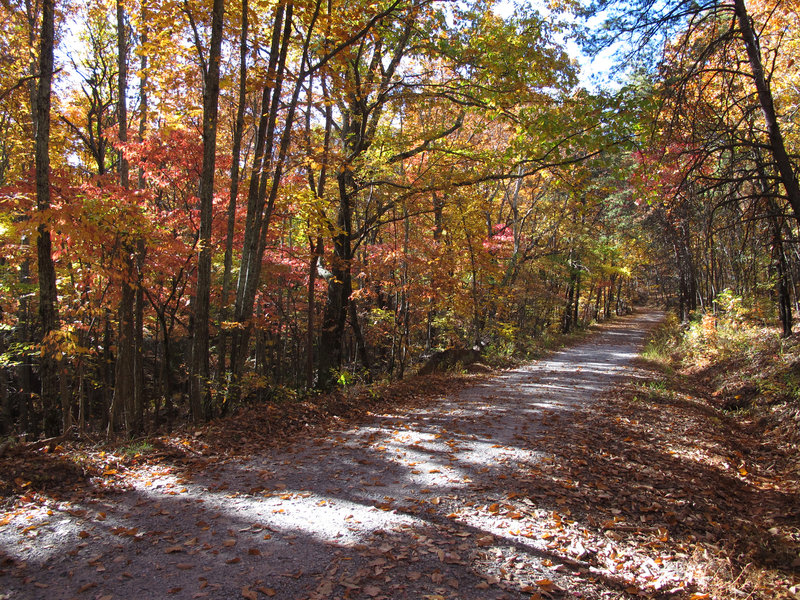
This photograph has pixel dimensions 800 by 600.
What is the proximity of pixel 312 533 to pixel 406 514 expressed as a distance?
84 centimetres

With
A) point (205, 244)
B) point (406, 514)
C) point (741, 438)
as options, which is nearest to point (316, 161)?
point (205, 244)

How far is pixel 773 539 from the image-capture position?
390 centimetres

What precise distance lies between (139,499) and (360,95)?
738cm

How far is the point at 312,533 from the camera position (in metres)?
3.55

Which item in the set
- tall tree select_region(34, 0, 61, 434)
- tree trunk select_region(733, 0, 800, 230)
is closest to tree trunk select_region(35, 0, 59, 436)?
tall tree select_region(34, 0, 61, 434)

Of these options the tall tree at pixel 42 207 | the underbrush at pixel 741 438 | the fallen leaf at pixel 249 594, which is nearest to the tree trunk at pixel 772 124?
the underbrush at pixel 741 438

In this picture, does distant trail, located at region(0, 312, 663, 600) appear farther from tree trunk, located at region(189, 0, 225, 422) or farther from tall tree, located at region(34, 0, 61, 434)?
tall tree, located at region(34, 0, 61, 434)

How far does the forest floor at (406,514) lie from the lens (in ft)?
9.89

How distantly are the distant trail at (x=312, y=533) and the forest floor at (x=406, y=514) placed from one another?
2cm

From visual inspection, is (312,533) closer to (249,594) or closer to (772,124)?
(249,594)


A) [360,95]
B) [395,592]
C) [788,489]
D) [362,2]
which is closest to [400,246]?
[360,95]

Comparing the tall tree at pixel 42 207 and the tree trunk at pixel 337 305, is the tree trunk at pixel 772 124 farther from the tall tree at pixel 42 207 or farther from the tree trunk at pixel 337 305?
the tall tree at pixel 42 207

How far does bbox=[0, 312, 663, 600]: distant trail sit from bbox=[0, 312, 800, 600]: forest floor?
2cm

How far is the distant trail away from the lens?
2917mm
